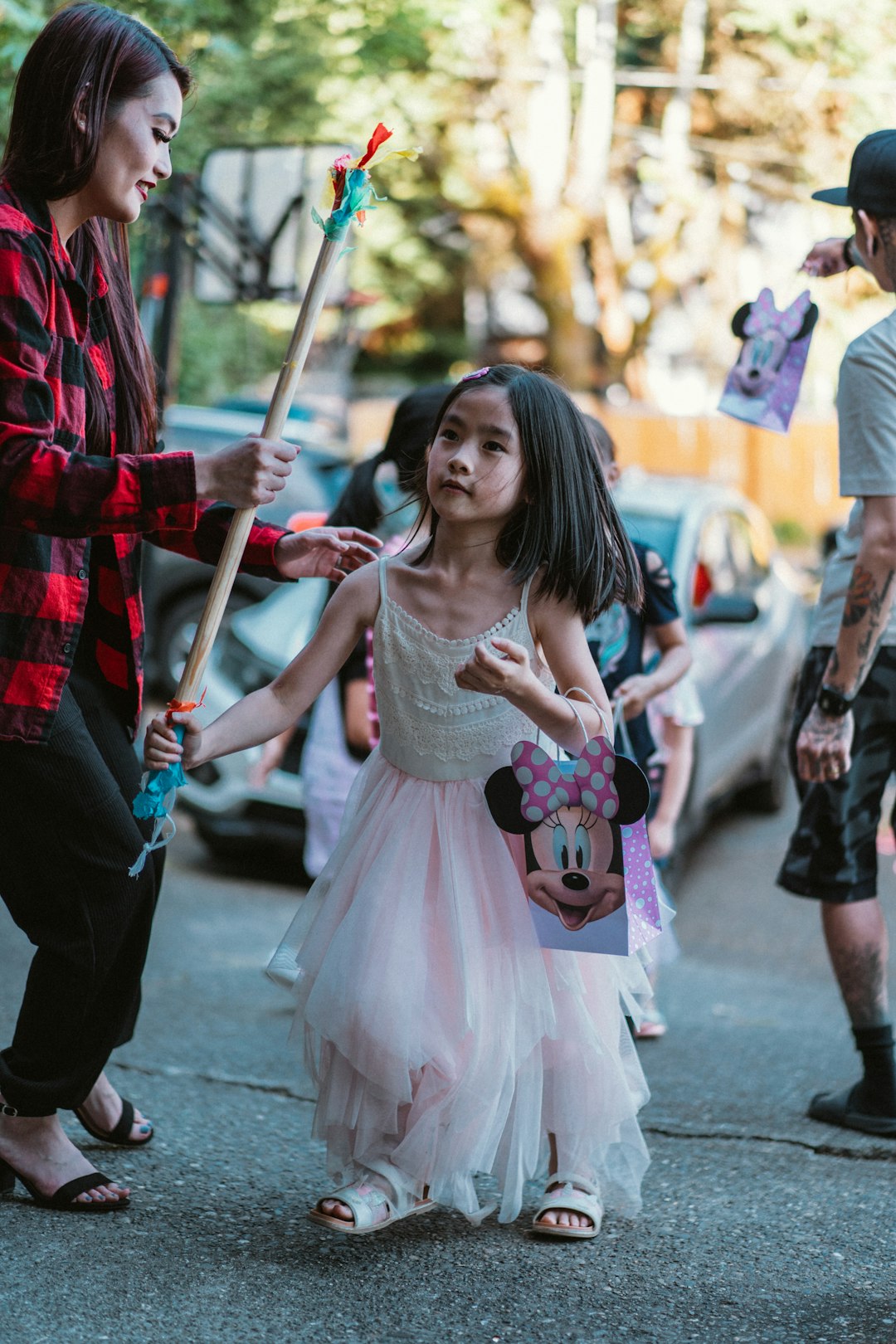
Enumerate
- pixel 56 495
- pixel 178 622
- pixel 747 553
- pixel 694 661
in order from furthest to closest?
pixel 178 622 < pixel 747 553 < pixel 694 661 < pixel 56 495

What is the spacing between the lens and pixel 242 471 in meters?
2.64

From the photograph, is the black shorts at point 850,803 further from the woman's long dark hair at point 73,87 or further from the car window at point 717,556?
the car window at point 717,556

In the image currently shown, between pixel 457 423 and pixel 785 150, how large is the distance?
66.1 ft

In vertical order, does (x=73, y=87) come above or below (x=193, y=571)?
above

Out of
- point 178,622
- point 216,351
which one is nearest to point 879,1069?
point 178,622

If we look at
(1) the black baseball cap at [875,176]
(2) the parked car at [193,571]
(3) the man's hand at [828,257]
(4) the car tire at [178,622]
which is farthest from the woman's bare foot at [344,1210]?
(4) the car tire at [178,622]

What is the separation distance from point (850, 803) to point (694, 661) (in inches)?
109

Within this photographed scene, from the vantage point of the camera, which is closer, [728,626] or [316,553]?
[316,553]

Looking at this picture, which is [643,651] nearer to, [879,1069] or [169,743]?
[879,1069]

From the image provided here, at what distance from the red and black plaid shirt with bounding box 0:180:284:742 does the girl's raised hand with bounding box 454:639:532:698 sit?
53 cm

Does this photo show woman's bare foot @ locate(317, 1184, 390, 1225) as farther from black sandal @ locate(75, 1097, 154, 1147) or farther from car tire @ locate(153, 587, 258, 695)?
car tire @ locate(153, 587, 258, 695)

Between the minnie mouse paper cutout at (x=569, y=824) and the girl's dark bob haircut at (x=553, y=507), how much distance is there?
0.38m

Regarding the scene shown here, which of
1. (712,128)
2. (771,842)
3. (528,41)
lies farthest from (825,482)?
(771,842)

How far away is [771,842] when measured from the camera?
808 cm
